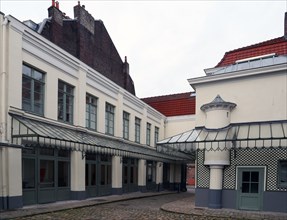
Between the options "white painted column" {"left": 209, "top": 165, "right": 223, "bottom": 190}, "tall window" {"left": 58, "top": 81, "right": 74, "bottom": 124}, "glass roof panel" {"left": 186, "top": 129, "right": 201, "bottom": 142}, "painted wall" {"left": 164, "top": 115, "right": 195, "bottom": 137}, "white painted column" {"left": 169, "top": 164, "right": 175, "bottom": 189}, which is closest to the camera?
"white painted column" {"left": 209, "top": 165, "right": 223, "bottom": 190}

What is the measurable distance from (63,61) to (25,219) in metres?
7.53

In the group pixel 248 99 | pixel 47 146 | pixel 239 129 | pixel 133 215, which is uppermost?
pixel 248 99

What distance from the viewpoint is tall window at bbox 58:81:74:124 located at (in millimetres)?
14335

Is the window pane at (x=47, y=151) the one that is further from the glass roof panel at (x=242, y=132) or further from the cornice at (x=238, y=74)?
the glass roof panel at (x=242, y=132)

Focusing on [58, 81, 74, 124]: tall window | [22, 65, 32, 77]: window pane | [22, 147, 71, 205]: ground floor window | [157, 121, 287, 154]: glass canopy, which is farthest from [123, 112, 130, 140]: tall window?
[22, 65, 32, 77]: window pane

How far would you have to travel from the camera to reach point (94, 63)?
18641 mm

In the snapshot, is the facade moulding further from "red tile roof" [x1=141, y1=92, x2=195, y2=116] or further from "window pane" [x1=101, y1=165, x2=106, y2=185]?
"red tile roof" [x1=141, y1=92, x2=195, y2=116]

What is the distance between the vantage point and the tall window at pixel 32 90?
1212 centimetres

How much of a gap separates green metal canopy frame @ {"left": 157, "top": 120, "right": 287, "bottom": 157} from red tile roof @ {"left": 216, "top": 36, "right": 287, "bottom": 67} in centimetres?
560

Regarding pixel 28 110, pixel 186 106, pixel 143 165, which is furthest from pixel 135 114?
pixel 28 110

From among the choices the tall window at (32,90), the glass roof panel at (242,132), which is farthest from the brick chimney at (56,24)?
the glass roof panel at (242,132)

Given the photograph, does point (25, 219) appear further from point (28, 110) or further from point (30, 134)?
point (28, 110)

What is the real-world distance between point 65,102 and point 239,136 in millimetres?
8228

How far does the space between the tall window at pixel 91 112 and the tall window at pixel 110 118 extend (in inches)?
56.6
